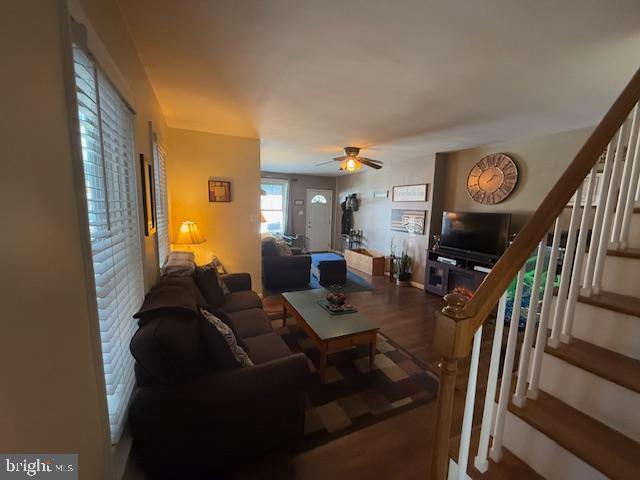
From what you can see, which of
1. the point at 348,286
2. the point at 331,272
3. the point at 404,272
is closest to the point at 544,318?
the point at 348,286

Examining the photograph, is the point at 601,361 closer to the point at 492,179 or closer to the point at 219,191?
Result: the point at 492,179

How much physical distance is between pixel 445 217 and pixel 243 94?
3.53m

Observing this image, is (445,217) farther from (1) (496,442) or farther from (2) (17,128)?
(2) (17,128)

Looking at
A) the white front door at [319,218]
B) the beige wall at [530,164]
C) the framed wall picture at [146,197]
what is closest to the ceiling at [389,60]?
the beige wall at [530,164]

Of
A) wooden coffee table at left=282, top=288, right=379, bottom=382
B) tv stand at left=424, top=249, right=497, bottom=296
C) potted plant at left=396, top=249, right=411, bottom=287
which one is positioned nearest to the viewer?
wooden coffee table at left=282, top=288, right=379, bottom=382

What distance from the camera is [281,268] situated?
462 centimetres

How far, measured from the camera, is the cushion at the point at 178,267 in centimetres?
236

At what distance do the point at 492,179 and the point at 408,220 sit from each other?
1.62 metres

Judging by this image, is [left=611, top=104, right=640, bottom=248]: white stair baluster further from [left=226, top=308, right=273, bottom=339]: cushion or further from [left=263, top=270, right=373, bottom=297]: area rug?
[left=263, top=270, right=373, bottom=297]: area rug

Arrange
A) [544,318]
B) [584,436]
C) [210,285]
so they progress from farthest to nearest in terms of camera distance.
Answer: [210,285] → [544,318] → [584,436]

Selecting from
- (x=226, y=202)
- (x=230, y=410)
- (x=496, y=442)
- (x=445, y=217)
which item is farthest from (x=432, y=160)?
(x=230, y=410)

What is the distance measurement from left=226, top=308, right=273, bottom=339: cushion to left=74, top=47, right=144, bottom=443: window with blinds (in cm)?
88

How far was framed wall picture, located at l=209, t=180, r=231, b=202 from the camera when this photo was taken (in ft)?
→ 12.2

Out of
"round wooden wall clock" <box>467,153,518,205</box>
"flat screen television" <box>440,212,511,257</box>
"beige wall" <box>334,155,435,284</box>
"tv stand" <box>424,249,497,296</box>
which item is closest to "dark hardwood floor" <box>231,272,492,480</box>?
"tv stand" <box>424,249,497,296</box>
